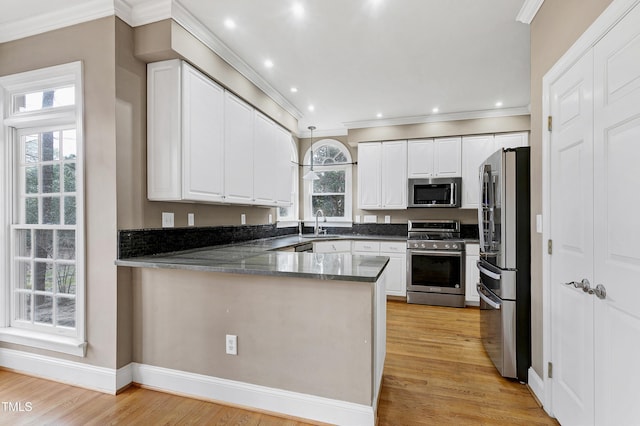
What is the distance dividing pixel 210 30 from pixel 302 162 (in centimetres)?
335

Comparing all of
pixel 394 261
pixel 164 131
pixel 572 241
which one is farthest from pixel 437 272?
pixel 164 131

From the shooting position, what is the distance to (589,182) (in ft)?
5.12

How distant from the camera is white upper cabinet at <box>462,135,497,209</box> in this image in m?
4.56

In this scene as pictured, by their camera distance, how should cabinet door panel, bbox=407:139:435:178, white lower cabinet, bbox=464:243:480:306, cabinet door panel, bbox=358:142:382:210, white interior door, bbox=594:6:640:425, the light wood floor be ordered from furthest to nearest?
1. cabinet door panel, bbox=358:142:382:210
2. cabinet door panel, bbox=407:139:435:178
3. white lower cabinet, bbox=464:243:480:306
4. the light wood floor
5. white interior door, bbox=594:6:640:425

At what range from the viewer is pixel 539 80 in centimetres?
214

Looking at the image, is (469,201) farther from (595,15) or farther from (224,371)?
(224,371)

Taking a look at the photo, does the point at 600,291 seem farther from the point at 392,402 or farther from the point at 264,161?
the point at 264,161

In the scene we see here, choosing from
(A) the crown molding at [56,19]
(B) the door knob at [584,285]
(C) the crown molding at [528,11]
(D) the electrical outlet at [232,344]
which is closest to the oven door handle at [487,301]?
(B) the door knob at [584,285]

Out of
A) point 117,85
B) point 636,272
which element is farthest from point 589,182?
point 117,85

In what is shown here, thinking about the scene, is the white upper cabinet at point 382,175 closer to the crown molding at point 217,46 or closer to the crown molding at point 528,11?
the crown molding at point 217,46

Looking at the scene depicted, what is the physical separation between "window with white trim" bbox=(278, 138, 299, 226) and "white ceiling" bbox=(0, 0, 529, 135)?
138 cm

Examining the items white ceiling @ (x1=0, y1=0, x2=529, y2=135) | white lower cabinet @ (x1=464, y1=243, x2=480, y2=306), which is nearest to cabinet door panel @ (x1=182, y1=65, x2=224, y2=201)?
white ceiling @ (x1=0, y1=0, x2=529, y2=135)

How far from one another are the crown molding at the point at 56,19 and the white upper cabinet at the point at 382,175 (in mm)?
3708

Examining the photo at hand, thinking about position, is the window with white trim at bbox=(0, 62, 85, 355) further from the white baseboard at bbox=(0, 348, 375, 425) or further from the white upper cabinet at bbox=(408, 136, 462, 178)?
the white upper cabinet at bbox=(408, 136, 462, 178)
